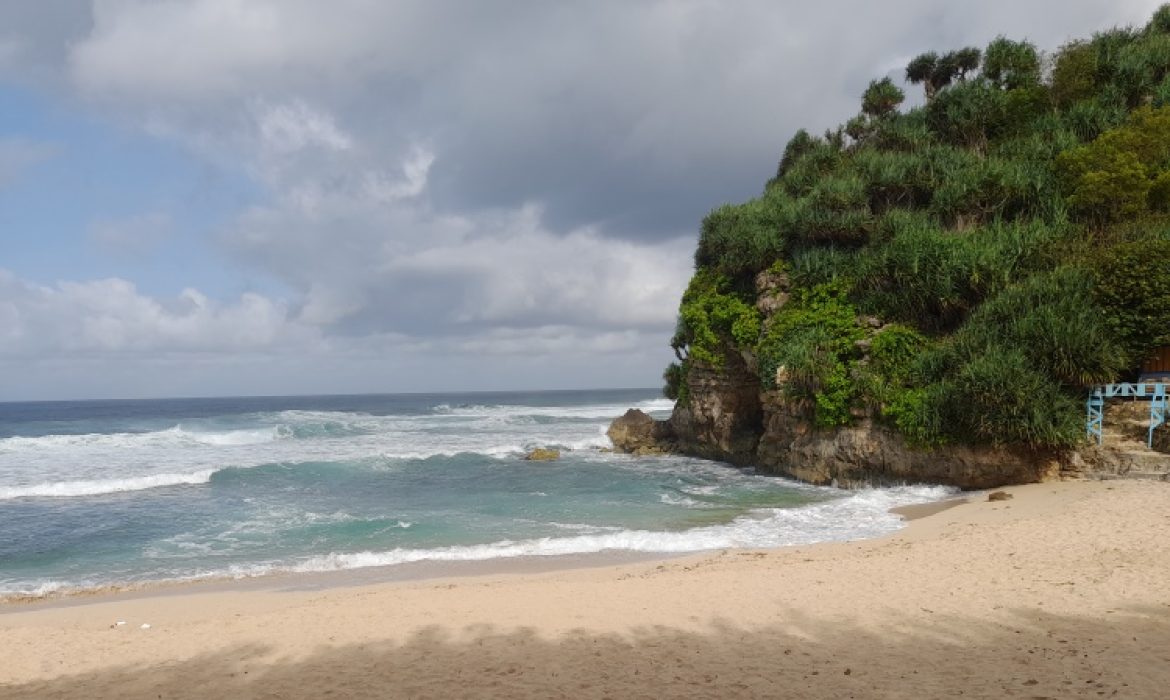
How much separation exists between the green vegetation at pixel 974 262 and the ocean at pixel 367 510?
318cm

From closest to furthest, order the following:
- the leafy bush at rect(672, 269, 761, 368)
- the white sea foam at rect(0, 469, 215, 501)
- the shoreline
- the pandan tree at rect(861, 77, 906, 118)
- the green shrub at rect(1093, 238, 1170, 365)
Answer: the shoreline
the green shrub at rect(1093, 238, 1170, 365)
the white sea foam at rect(0, 469, 215, 501)
the leafy bush at rect(672, 269, 761, 368)
the pandan tree at rect(861, 77, 906, 118)

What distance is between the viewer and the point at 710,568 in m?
10.9

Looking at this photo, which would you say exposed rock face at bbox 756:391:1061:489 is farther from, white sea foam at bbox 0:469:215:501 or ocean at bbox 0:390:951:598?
white sea foam at bbox 0:469:215:501

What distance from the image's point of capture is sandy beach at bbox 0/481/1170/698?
6.15 meters

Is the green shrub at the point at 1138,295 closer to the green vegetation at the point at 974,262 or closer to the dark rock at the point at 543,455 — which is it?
the green vegetation at the point at 974,262

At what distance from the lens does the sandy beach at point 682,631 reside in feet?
20.2

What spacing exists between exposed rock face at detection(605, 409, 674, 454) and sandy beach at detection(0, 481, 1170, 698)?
61.1 feet

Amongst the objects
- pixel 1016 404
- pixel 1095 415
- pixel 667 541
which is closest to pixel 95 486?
pixel 667 541

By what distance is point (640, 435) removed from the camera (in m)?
31.6

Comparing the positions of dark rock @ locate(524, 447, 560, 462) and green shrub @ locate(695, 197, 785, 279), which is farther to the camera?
dark rock @ locate(524, 447, 560, 462)

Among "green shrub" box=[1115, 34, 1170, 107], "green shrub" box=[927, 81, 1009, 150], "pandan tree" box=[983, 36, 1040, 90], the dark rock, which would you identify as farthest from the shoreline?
"pandan tree" box=[983, 36, 1040, 90]

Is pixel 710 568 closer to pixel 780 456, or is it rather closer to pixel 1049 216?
pixel 780 456

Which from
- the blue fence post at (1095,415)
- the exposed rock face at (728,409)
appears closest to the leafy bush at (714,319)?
the exposed rock face at (728,409)

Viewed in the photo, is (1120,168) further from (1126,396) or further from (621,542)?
(621,542)
